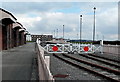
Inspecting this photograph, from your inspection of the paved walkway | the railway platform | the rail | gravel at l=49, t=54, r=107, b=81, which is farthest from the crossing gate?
the rail

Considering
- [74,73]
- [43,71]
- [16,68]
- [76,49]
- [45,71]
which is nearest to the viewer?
[45,71]

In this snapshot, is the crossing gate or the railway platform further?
the crossing gate

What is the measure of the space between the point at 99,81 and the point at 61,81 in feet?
5.68

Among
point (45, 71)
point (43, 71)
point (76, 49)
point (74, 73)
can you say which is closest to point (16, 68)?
point (74, 73)

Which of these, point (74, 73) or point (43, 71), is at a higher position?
point (43, 71)

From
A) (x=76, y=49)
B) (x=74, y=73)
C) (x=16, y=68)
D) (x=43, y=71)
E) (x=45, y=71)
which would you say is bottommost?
(x=74, y=73)

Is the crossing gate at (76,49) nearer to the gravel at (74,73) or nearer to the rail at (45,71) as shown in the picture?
the gravel at (74,73)

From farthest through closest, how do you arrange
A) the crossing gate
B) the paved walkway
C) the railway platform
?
1. the crossing gate
2. the paved walkway
3. the railway platform

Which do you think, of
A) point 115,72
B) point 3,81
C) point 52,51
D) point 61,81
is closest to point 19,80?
point 3,81

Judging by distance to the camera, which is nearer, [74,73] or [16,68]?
[74,73]

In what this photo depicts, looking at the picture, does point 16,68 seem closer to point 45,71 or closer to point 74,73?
point 74,73

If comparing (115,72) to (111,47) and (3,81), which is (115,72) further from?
(111,47)

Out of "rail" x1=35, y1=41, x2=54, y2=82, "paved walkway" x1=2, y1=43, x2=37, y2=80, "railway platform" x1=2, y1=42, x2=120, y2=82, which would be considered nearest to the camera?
"rail" x1=35, y1=41, x2=54, y2=82

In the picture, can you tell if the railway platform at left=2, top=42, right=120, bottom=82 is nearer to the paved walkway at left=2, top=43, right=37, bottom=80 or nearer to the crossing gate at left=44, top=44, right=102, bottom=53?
the paved walkway at left=2, top=43, right=37, bottom=80
